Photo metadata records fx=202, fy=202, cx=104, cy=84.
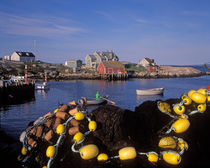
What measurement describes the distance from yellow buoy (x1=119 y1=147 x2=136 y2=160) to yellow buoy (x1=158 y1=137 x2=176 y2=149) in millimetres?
1041

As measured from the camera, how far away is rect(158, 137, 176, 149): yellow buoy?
20.3 feet

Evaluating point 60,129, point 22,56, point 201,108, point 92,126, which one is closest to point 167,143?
point 201,108

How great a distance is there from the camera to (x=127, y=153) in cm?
571

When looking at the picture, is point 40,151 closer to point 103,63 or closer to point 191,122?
point 191,122

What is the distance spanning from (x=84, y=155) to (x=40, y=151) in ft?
6.27

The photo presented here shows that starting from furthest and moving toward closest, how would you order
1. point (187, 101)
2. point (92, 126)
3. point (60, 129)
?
point (187, 101) < point (60, 129) < point (92, 126)

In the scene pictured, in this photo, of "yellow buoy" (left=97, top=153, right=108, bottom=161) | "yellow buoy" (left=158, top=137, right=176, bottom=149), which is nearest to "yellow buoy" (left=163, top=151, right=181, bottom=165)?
"yellow buoy" (left=158, top=137, right=176, bottom=149)

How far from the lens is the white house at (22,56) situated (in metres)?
97.7

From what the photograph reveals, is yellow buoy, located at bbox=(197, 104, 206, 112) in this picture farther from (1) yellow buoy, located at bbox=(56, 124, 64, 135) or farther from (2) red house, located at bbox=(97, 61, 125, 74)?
(2) red house, located at bbox=(97, 61, 125, 74)

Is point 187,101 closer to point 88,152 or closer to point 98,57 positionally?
point 88,152

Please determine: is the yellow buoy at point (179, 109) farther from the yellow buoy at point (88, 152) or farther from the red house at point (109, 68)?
the red house at point (109, 68)

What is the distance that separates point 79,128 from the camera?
21.6ft

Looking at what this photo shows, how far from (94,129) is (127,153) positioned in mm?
1245

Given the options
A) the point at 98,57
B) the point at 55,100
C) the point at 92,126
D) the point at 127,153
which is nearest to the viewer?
the point at 127,153
